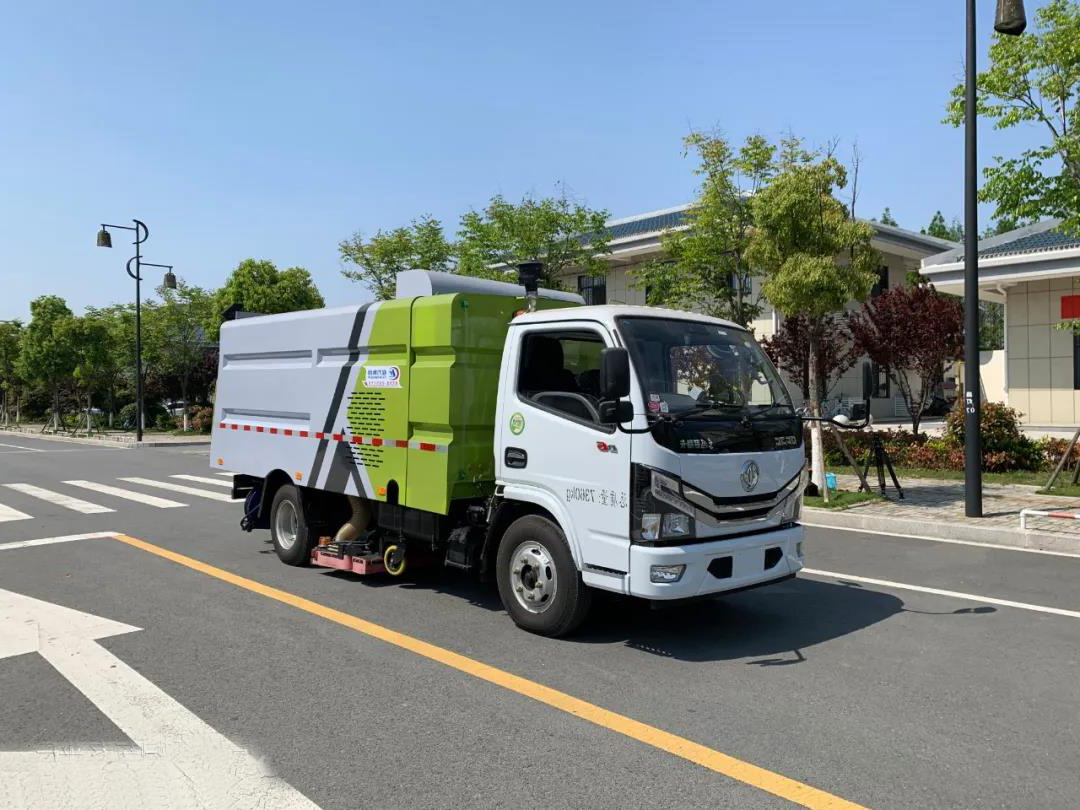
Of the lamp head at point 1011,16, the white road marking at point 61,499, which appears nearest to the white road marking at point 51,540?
the white road marking at point 61,499

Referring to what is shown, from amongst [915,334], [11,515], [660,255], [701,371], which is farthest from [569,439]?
[660,255]

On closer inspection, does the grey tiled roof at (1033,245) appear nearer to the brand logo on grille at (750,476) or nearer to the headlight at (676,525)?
the brand logo on grille at (750,476)

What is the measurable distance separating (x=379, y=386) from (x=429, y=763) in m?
3.68

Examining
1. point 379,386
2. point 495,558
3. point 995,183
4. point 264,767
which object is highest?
point 995,183

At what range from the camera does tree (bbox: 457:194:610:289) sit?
2095 cm

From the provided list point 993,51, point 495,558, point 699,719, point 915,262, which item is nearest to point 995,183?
point 993,51

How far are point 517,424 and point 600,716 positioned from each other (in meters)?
2.28

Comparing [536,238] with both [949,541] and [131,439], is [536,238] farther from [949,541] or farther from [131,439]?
[131,439]

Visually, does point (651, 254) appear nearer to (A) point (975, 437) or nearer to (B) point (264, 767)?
(A) point (975, 437)

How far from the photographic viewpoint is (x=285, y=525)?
332 inches

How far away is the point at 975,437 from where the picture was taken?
10.6m

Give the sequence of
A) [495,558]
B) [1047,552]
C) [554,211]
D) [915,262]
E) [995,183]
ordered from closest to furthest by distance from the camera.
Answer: [495,558]
[1047,552]
[995,183]
[554,211]
[915,262]

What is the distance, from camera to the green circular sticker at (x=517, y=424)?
19.6 ft

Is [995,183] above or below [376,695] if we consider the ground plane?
above
